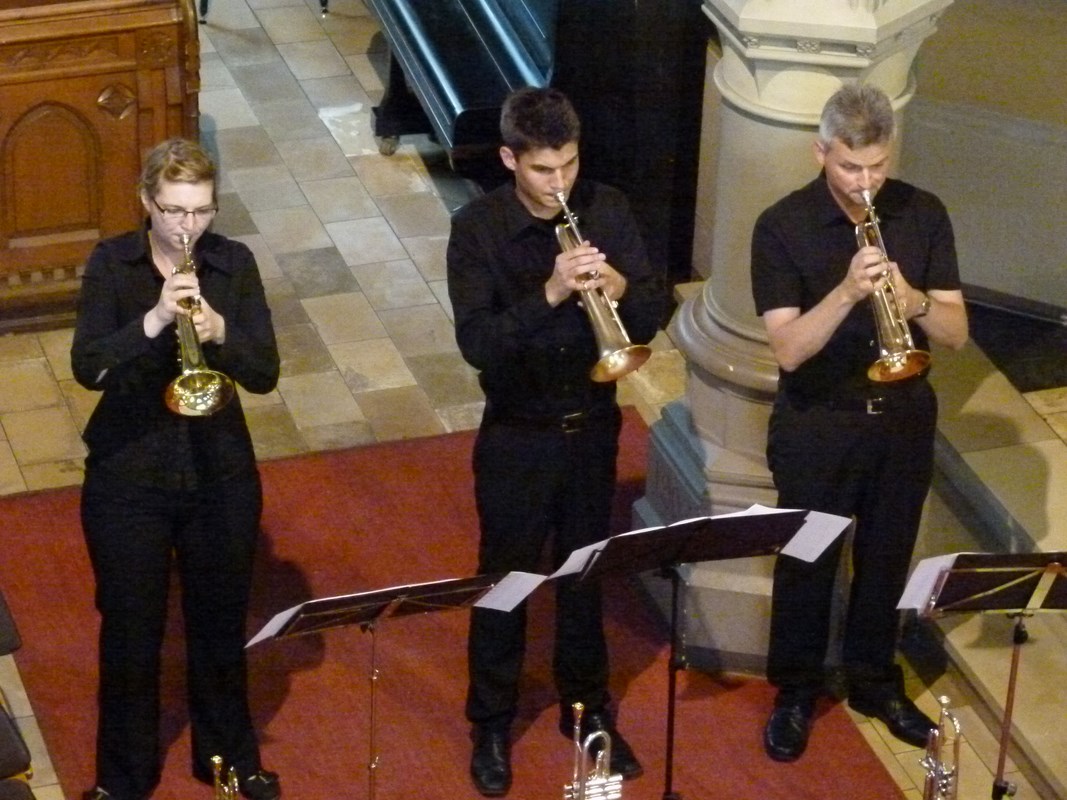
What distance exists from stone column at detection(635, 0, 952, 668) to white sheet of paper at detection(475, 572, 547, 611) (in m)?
1.19

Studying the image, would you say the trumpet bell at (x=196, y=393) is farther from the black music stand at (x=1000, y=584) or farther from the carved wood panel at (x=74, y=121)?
the carved wood panel at (x=74, y=121)

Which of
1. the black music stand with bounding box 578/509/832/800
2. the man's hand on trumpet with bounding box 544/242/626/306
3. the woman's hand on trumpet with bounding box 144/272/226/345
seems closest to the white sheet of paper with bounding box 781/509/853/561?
the black music stand with bounding box 578/509/832/800

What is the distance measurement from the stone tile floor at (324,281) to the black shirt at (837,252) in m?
1.23

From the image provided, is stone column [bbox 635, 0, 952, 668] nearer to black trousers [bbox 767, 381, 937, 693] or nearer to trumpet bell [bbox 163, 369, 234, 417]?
black trousers [bbox 767, 381, 937, 693]

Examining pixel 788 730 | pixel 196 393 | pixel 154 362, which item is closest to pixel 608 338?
pixel 196 393

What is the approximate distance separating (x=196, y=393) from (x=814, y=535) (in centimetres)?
140

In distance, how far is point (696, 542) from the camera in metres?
4.01

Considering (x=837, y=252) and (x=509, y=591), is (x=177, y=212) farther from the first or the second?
(x=837, y=252)

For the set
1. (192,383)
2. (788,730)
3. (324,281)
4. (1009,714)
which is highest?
(192,383)

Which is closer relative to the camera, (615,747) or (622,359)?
(622,359)

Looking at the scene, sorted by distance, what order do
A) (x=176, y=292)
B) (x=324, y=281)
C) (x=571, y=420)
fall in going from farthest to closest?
(x=324, y=281) → (x=571, y=420) → (x=176, y=292)

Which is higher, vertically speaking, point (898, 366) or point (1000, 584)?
point (898, 366)

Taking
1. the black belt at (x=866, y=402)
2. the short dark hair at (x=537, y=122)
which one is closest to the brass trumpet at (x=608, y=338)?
the short dark hair at (x=537, y=122)

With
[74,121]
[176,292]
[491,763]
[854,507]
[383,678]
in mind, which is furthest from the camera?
[74,121]
